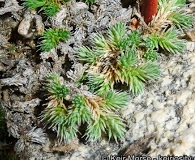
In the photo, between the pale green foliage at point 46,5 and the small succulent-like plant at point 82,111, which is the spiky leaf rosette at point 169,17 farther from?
the pale green foliage at point 46,5

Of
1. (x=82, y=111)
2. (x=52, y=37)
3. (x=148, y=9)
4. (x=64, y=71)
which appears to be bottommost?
(x=82, y=111)

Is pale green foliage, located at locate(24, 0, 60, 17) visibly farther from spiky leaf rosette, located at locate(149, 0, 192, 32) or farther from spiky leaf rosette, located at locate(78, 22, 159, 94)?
spiky leaf rosette, located at locate(149, 0, 192, 32)

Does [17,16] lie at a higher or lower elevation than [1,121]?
higher

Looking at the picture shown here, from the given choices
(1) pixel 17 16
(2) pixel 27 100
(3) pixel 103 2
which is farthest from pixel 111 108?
(1) pixel 17 16

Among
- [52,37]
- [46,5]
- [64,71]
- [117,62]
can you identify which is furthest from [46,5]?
[117,62]

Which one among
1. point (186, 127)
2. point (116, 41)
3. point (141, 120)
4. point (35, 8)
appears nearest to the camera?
point (186, 127)

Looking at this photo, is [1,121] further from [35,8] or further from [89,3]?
[89,3]

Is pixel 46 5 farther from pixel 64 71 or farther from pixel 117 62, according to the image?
pixel 117 62
